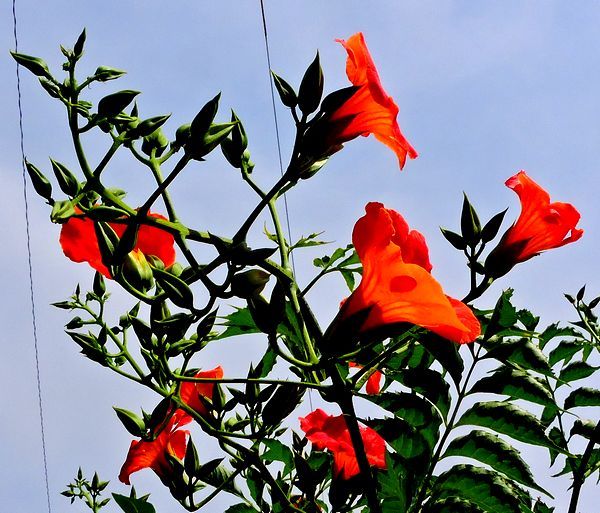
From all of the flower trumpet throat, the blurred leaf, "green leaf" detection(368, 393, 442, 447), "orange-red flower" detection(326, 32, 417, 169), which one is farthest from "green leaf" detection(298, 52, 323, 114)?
the blurred leaf

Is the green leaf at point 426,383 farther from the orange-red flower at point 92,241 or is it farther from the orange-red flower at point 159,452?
the orange-red flower at point 159,452

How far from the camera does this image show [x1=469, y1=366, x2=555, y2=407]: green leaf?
154cm

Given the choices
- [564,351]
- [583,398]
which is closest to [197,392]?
[583,398]

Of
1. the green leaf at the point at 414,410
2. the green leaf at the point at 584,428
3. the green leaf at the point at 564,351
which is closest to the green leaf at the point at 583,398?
the green leaf at the point at 584,428

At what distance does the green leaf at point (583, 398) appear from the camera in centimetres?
198

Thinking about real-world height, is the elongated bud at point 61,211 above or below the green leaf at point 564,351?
below

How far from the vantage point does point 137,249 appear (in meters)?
1.35

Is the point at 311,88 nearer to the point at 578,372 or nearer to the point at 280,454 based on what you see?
the point at 280,454

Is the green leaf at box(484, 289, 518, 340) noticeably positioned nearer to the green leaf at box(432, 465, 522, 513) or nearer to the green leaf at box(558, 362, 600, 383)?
the green leaf at box(432, 465, 522, 513)

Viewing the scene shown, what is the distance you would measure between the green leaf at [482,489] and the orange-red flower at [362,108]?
600 millimetres

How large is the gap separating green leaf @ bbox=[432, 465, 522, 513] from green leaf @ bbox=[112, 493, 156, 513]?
521 millimetres

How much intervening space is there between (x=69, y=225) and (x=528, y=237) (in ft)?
3.08

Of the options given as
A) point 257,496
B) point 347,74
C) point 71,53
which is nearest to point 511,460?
point 257,496

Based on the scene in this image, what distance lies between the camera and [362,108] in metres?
1.38
